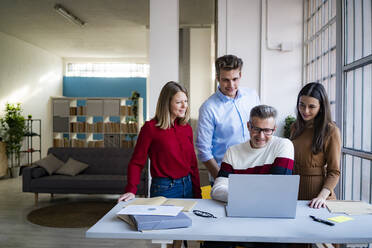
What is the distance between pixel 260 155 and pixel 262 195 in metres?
0.42

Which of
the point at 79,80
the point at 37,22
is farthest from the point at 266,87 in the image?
the point at 79,80

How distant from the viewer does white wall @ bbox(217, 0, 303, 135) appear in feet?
14.3

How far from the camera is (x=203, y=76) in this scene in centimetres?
864

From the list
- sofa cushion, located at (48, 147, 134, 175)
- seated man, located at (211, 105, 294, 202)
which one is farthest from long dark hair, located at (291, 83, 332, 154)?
sofa cushion, located at (48, 147, 134, 175)

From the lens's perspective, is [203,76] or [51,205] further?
[203,76]

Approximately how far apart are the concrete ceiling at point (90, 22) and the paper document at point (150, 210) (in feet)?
19.4

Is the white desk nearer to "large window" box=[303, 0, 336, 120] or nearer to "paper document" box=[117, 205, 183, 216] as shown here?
"paper document" box=[117, 205, 183, 216]

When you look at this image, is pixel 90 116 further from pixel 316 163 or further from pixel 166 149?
pixel 316 163

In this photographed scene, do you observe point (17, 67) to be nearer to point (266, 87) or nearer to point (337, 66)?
Result: point (266, 87)

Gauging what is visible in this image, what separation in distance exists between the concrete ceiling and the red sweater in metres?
5.29

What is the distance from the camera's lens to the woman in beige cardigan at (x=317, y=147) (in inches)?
86.8

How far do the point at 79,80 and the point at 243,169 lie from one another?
41.3ft

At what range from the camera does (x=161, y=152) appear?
2.27m

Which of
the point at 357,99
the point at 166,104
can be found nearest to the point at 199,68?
the point at 357,99
